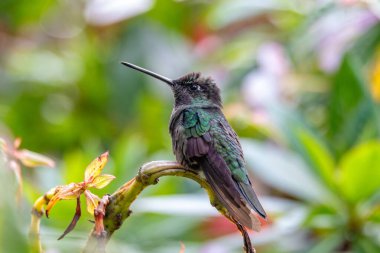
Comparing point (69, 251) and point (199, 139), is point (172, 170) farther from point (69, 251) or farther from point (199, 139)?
point (69, 251)

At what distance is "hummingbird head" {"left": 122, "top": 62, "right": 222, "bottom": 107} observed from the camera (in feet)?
6.17

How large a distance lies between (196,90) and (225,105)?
1356mm

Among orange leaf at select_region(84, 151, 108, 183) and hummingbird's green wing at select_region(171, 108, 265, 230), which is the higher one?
hummingbird's green wing at select_region(171, 108, 265, 230)

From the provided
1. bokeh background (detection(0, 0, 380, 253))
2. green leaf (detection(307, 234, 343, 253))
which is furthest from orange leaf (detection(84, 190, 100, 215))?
green leaf (detection(307, 234, 343, 253))

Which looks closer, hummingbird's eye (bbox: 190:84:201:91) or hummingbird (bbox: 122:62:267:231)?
hummingbird (bbox: 122:62:267:231)

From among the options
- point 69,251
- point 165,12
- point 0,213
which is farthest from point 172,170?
point 165,12

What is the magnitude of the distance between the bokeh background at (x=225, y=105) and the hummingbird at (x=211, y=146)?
1.13ft

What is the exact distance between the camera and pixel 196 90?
190 centimetres

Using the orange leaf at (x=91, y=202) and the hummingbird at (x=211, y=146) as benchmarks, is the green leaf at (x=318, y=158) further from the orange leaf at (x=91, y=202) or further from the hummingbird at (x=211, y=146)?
the orange leaf at (x=91, y=202)

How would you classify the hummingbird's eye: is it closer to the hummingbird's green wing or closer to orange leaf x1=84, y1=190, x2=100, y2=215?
the hummingbird's green wing

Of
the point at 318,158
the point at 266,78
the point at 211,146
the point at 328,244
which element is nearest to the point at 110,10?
the point at 266,78

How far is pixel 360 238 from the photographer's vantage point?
2340mm

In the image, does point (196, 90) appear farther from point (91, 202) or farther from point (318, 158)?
point (91, 202)

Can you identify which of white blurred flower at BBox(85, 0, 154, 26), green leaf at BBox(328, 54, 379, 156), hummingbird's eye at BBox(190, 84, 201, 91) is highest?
white blurred flower at BBox(85, 0, 154, 26)
